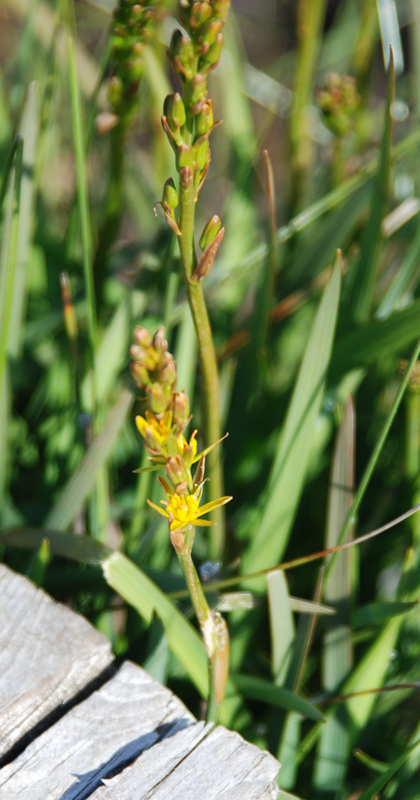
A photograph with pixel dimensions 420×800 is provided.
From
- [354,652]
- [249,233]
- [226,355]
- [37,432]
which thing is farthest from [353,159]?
[354,652]

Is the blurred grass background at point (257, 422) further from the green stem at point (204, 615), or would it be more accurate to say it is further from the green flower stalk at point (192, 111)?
the green flower stalk at point (192, 111)

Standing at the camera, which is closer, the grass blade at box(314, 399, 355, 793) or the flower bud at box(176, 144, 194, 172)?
the flower bud at box(176, 144, 194, 172)

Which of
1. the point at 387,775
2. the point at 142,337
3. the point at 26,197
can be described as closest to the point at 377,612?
the point at 387,775

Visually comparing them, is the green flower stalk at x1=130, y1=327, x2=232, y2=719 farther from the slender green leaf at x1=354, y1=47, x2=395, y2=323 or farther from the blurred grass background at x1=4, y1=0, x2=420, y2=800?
the slender green leaf at x1=354, y1=47, x2=395, y2=323

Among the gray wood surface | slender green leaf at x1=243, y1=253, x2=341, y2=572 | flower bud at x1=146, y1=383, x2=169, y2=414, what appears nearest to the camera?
flower bud at x1=146, y1=383, x2=169, y2=414

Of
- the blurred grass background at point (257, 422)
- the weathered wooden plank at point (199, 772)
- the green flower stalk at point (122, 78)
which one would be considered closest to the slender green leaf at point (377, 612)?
the blurred grass background at point (257, 422)

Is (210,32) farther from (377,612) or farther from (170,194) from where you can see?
(377,612)

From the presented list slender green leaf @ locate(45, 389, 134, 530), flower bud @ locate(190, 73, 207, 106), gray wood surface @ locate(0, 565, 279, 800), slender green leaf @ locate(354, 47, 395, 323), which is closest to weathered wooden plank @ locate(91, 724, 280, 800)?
gray wood surface @ locate(0, 565, 279, 800)

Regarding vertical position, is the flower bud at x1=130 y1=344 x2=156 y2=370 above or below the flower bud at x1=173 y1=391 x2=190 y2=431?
above
